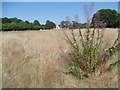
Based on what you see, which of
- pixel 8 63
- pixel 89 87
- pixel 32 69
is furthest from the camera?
pixel 8 63

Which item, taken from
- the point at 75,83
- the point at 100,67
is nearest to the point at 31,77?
the point at 75,83

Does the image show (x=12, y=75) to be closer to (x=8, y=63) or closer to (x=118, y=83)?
(x=8, y=63)

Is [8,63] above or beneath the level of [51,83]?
above

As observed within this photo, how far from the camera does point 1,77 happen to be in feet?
9.11

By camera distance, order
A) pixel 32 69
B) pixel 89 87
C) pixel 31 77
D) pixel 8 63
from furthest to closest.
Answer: pixel 8 63
pixel 32 69
pixel 31 77
pixel 89 87

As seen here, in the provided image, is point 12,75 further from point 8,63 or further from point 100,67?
point 100,67

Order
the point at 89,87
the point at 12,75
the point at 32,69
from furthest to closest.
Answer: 1. the point at 32,69
2. the point at 12,75
3. the point at 89,87

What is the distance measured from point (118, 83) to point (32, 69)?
6.35ft

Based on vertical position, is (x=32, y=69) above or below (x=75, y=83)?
above

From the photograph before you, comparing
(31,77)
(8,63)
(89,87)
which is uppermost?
(8,63)

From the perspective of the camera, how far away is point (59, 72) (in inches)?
115

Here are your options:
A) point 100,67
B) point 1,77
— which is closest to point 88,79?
point 100,67

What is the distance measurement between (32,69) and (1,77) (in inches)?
27.6

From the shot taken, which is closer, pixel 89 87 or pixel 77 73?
pixel 89 87
